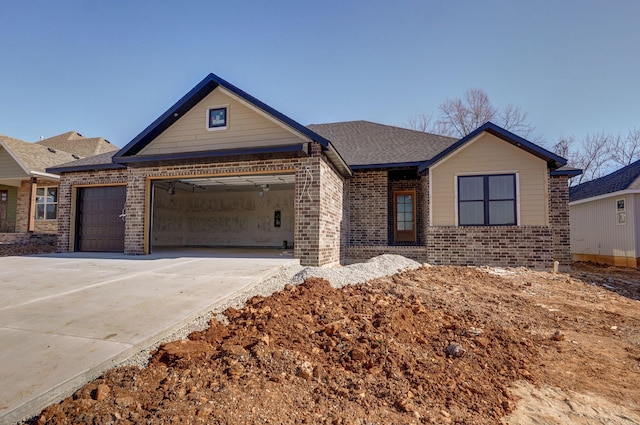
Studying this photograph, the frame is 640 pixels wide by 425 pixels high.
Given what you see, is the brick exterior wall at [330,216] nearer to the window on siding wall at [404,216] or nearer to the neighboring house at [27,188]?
the window on siding wall at [404,216]

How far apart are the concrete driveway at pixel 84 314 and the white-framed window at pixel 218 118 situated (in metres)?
4.24

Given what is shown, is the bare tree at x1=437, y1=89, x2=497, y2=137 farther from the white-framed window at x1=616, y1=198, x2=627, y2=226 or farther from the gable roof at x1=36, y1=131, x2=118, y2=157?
the gable roof at x1=36, y1=131, x2=118, y2=157

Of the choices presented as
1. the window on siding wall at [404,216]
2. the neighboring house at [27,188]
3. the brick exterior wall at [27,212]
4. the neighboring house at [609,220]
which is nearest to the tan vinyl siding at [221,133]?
the window on siding wall at [404,216]

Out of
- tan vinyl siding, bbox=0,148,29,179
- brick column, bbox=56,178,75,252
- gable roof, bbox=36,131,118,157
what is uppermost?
gable roof, bbox=36,131,118,157

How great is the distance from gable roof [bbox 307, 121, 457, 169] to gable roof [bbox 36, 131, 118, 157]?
16.1 meters

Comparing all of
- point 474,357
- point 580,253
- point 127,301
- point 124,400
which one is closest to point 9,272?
point 127,301

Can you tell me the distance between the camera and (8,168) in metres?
16.0

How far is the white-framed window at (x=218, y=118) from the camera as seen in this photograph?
952 centimetres

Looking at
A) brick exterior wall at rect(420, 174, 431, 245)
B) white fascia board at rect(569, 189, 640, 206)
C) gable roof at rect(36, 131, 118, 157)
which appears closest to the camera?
brick exterior wall at rect(420, 174, 431, 245)

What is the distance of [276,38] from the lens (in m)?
10.3

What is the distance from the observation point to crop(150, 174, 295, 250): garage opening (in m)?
16.9

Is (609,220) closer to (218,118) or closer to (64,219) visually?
(218,118)

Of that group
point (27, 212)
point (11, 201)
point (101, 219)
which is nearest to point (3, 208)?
point (11, 201)

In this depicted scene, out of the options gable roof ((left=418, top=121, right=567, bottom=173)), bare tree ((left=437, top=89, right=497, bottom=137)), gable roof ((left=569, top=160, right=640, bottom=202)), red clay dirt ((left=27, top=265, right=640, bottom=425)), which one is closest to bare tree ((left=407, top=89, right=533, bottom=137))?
bare tree ((left=437, top=89, right=497, bottom=137))
